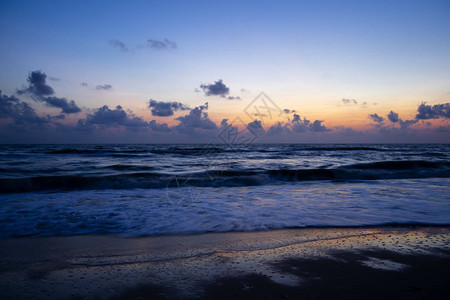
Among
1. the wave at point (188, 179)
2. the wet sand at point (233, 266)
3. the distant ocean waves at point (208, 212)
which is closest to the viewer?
the wet sand at point (233, 266)

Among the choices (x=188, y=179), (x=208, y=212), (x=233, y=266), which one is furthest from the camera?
(x=188, y=179)

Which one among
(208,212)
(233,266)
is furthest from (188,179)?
(233,266)

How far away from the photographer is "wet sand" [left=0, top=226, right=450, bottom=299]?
186 cm

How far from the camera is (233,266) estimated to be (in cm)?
229

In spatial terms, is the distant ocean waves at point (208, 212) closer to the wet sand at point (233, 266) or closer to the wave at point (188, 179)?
the wet sand at point (233, 266)

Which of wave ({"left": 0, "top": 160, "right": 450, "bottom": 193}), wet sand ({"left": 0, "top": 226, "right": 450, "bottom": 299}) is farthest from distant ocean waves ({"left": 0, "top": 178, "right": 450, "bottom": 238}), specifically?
wave ({"left": 0, "top": 160, "right": 450, "bottom": 193})

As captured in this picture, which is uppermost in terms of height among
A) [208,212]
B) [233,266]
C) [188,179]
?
[233,266]

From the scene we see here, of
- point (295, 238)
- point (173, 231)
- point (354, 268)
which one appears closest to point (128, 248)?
point (173, 231)

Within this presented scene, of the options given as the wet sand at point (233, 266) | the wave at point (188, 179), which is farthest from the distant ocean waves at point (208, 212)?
the wave at point (188, 179)

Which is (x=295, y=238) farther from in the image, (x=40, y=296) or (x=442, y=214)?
(x=442, y=214)

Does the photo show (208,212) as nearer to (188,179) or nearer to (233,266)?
(233,266)

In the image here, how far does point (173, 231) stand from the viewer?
3.45 m

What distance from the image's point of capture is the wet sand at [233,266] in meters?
1.86

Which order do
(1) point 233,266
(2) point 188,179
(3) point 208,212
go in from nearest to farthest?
(1) point 233,266, (3) point 208,212, (2) point 188,179
